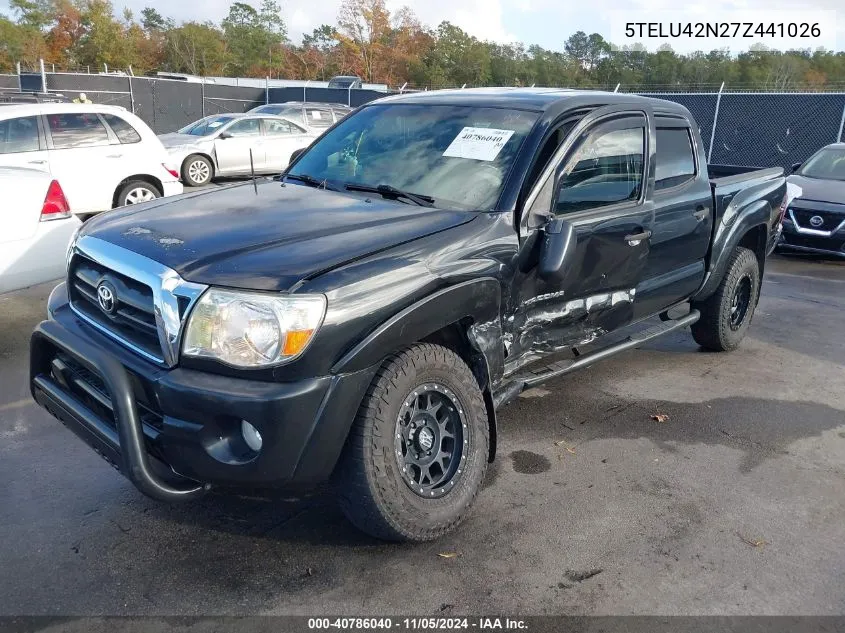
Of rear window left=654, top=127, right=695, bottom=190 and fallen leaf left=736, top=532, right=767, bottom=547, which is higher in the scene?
rear window left=654, top=127, right=695, bottom=190

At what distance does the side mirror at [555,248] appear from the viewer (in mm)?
3467

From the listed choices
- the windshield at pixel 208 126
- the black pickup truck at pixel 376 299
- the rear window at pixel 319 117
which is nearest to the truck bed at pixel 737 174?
the black pickup truck at pixel 376 299

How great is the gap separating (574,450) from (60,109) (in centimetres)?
788

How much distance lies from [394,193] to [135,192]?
6672mm

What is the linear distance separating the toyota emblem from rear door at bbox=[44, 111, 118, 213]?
6.38 m

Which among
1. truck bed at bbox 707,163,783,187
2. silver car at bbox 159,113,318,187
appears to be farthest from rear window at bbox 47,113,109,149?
truck bed at bbox 707,163,783,187

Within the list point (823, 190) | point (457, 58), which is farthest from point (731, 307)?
point (457, 58)

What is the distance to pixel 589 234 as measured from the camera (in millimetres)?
3955

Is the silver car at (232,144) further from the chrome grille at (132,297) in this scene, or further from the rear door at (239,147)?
the chrome grille at (132,297)

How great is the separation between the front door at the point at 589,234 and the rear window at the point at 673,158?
0.23 metres

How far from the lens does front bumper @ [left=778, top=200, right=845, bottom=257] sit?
31.4 feet

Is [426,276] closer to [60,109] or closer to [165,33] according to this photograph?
[60,109]

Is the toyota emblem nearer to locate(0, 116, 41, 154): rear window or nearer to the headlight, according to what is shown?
the headlight

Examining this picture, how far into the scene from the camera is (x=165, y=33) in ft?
248
